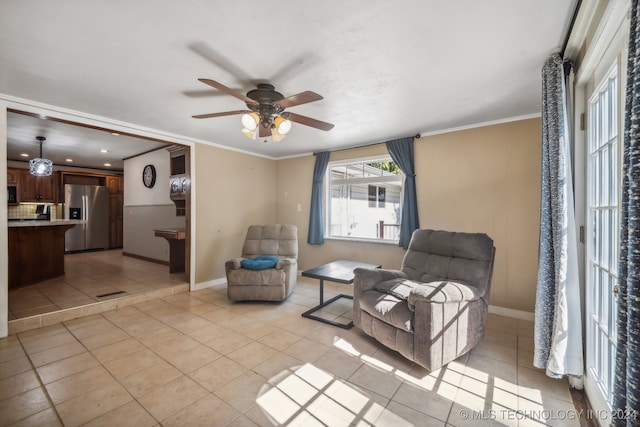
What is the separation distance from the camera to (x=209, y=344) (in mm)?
2568

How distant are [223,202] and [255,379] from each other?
3241 mm

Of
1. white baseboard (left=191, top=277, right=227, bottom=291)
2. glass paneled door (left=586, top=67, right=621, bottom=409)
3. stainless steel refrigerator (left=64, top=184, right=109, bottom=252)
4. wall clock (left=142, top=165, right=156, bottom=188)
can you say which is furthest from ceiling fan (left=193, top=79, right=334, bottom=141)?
stainless steel refrigerator (left=64, top=184, right=109, bottom=252)

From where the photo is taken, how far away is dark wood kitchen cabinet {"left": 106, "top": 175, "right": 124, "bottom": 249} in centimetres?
766

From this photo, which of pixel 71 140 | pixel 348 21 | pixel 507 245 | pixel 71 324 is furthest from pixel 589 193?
pixel 71 140

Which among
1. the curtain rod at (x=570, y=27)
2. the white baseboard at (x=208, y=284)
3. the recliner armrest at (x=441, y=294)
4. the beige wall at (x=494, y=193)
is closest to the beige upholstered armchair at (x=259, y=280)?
the white baseboard at (x=208, y=284)

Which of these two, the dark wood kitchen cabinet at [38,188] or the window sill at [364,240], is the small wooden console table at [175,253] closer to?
the window sill at [364,240]

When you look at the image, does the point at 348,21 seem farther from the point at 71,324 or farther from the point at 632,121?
the point at 71,324

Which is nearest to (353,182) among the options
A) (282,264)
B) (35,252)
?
(282,264)

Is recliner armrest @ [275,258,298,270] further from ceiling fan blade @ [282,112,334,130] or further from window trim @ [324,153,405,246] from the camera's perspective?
ceiling fan blade @ [282,112,334,130]

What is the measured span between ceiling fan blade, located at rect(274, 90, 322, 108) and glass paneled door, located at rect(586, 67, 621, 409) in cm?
163

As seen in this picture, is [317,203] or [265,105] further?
[317,203]

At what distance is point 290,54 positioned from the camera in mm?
1979

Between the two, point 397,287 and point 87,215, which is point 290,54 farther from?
point 87,215

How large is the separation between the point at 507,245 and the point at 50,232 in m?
6.74
